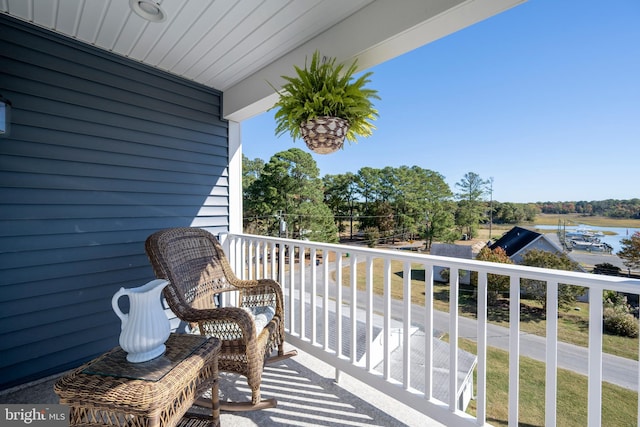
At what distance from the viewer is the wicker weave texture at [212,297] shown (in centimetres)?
175

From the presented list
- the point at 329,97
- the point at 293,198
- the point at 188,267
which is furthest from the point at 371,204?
the point at 329,97

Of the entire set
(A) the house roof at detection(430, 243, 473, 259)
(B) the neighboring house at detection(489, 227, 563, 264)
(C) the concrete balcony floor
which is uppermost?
(B) the neighboring house at detection(489, 227, 563, 264)

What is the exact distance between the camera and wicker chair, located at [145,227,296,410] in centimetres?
176

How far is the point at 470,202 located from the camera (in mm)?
8273

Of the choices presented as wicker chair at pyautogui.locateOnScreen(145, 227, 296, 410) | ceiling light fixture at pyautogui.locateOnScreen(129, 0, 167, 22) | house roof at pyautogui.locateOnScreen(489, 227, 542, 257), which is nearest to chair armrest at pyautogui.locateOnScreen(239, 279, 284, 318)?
wicker chair at pyautogui.locateOnScreen(145, 227, 296, 410)

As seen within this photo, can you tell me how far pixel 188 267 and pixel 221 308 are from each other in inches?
28.4

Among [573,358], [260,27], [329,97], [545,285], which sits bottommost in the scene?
[573,358]

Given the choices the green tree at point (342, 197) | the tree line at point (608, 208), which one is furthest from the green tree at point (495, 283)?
the green tree at point (342, 197)

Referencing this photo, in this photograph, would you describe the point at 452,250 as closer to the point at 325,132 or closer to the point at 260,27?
the point at 325,132

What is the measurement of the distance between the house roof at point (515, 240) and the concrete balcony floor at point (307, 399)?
147 inches

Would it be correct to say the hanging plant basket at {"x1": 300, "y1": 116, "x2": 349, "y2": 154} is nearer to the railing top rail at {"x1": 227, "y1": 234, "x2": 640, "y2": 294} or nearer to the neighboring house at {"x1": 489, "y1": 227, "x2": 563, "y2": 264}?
the railing top rail at {"x1": 227, "y1": 234, "x2": 640, "y2": 294}

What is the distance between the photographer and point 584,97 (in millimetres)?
10164

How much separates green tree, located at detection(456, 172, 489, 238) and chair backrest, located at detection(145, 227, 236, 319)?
235 inches

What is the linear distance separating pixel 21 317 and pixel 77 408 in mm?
1598
